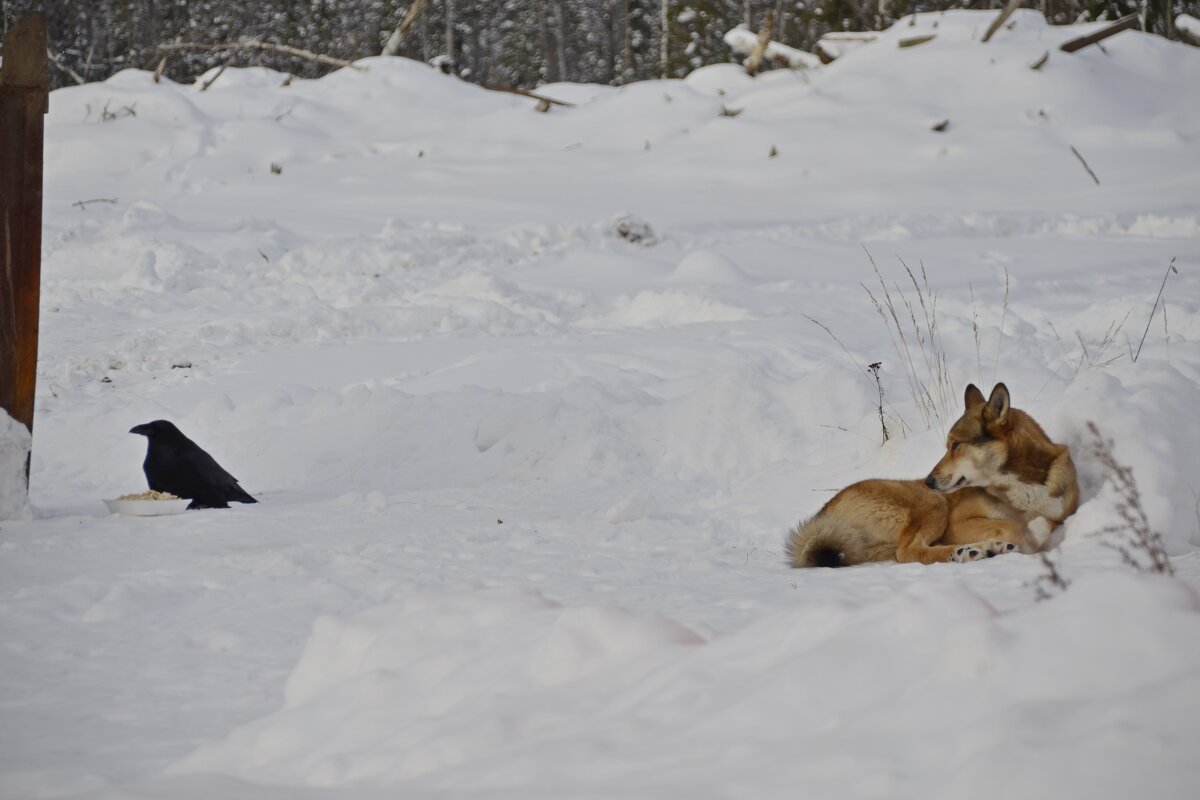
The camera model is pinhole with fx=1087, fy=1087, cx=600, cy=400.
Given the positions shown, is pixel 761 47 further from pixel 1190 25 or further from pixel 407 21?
pixel 1190 25

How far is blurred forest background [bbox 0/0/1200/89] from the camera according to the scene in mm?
29172

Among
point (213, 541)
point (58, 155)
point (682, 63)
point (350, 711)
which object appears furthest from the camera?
point (682, 63)

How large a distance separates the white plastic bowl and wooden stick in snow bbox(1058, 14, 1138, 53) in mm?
19282

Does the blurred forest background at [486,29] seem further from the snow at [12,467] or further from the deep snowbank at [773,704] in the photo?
the deep snowbank at [773,704]

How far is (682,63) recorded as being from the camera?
122 ft

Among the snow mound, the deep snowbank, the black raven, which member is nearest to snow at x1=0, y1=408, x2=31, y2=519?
the black raven

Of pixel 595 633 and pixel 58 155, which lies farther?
pixel 58 155

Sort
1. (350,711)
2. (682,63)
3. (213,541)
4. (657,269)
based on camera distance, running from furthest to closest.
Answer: (682,63), (657,269), (213,541), (350,711)

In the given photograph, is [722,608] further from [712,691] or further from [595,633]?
[712,691]

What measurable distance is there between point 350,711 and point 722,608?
1.57 metres

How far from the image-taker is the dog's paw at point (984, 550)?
169 inches

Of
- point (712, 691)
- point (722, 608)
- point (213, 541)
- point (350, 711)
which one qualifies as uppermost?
point (712, 691)

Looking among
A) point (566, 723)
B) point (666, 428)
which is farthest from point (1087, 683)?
point (666, 428)

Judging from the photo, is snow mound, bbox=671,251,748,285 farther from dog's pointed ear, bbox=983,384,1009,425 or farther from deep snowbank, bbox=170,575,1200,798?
deep snowbank, bbox=170,575,1200,798
